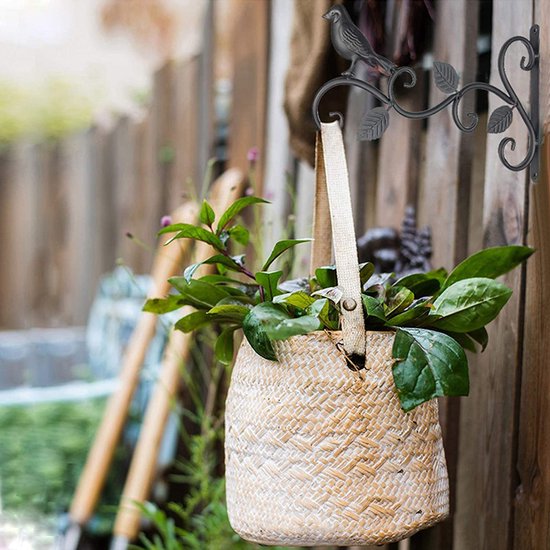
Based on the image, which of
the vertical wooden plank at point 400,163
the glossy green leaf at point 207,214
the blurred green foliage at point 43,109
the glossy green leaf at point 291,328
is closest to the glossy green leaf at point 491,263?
the glossy green leaf at point 291,328

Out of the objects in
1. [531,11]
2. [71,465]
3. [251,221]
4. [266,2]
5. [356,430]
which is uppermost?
[266,2]

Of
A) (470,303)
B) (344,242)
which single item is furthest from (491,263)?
(344,242)

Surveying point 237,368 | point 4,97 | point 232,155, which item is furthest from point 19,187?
point 237,368

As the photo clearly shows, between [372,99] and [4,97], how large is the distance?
5.98 meters

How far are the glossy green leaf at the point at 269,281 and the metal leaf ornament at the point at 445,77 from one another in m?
0.31

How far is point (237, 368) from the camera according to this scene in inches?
40.1

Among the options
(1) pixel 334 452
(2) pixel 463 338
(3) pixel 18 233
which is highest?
(3) pixel 18 233

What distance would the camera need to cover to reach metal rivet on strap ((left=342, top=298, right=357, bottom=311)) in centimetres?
90

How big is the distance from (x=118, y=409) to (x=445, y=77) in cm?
168

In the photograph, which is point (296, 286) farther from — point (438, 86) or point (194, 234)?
point (438, 86)

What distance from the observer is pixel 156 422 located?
A: 225cm

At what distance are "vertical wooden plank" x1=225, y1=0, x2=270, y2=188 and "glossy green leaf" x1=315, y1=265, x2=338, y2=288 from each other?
1.41 m

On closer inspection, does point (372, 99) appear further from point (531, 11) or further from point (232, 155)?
point (232, 155)

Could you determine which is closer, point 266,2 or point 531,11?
point 531,11
